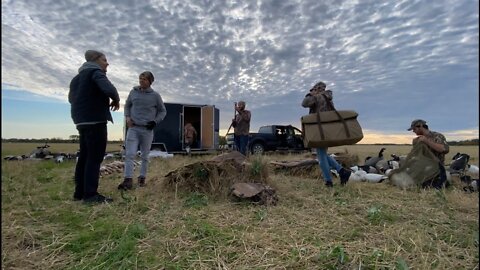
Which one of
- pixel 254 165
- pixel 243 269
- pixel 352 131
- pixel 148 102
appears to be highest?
pixel 148 102

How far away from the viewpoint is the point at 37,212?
2.63 metres

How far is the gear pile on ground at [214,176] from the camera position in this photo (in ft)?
11.2

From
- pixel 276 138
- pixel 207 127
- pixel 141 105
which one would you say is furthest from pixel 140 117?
pixel 276 138

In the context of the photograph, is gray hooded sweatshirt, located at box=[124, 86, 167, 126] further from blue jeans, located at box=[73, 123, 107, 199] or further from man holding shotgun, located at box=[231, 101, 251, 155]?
man holding shotgun, located at box=[231, 101, 251, 155]

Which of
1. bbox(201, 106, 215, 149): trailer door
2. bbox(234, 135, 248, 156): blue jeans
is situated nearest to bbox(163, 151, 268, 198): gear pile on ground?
bbox(234, 135, 248, 156): blue jeans

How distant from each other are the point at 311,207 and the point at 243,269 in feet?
4.86

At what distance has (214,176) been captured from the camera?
3498mm

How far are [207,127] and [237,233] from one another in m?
9.82

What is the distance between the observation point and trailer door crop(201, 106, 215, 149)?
37.9ft

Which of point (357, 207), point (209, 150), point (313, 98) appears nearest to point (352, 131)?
point (313, 98)

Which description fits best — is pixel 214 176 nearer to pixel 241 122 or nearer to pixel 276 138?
pixel 241 122

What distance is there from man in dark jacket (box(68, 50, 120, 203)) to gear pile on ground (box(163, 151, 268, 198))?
81 centimetres

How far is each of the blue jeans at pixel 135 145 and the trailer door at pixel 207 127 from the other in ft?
24.5

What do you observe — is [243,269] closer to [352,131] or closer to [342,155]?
[352,131]
